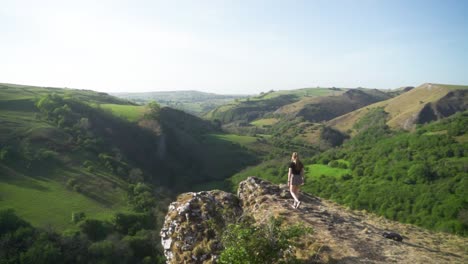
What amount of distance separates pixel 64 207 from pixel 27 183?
46.1 feet

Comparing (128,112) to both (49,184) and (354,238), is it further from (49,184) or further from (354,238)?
(354,238)

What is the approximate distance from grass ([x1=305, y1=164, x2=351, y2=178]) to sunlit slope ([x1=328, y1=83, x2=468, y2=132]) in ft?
204

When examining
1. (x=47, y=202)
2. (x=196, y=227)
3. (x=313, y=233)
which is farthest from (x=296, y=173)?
(x=47, y=202)

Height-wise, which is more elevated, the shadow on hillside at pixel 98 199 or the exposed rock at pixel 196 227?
the exposed rock at pixel 196 227

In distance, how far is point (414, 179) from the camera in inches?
3012

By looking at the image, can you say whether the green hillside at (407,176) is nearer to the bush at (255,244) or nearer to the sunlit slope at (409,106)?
the sunlit slope at (409,106)

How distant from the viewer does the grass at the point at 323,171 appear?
91.9 metres

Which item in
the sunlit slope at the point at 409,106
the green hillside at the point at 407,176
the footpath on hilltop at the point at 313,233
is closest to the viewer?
the footpath on hilltop at the point at 313,233

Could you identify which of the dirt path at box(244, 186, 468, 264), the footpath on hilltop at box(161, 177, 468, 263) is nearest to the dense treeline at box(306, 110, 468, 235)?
the dirt path at box(244, 186, 468, 264)

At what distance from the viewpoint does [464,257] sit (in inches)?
503

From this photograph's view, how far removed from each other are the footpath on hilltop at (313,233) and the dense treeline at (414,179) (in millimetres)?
44162

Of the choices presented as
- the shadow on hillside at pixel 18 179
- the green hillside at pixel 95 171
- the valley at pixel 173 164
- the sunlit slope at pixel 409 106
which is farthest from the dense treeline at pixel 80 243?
the sunlit slope at pixel 409 106

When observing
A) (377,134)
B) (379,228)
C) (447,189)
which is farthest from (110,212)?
(377,134)

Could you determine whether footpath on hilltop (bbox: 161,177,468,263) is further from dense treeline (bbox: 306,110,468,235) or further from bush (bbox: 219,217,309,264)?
dense treeline (bbox: 306,110,468,235)
